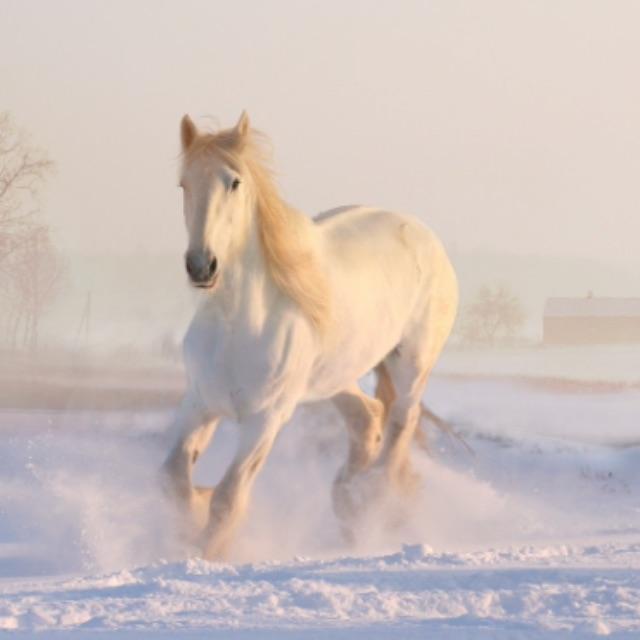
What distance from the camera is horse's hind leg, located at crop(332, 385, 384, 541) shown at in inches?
352


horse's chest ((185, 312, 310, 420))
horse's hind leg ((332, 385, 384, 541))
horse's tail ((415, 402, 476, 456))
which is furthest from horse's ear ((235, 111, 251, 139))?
horse's tail ((415, 402, 476, 456))

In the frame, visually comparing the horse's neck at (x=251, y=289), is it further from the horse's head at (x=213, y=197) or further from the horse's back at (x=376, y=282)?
the horse's back at (x=376, y=282)

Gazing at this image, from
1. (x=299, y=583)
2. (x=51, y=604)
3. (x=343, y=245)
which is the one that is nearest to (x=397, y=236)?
(x=343, y=245)

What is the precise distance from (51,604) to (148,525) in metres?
1.66

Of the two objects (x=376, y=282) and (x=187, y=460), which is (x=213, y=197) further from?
(x=376, y=282)

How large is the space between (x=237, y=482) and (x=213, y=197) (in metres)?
1.34

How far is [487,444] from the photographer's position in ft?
45.1

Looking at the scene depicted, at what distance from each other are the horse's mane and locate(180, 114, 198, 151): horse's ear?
0.05 meters

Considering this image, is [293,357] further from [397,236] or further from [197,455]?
[397,236]

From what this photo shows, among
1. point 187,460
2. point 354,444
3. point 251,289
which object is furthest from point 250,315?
point 354,444

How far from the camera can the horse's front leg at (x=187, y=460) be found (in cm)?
743

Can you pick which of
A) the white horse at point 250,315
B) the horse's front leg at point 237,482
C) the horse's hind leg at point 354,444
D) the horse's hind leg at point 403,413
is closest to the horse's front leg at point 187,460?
the white horse at point 250,315

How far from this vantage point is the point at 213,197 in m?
6.95

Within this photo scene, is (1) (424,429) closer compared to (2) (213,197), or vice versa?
(2) (213,197)
